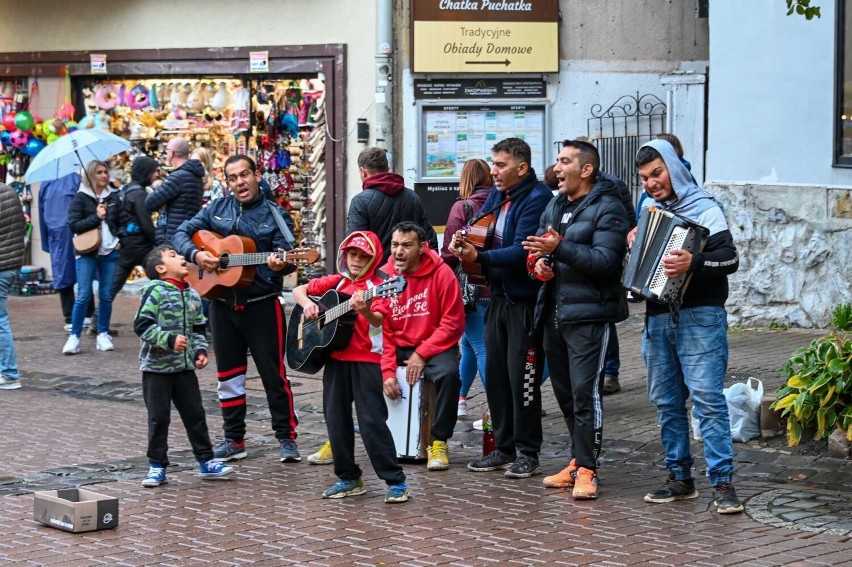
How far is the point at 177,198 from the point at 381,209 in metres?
4.48

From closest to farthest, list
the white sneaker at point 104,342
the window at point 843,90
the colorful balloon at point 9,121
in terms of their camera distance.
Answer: the window at point 843,90
the white sneaker at point 104,342
the colorful balloon at point 9,121

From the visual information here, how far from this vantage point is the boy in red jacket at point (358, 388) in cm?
786

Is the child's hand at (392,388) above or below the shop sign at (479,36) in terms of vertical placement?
below

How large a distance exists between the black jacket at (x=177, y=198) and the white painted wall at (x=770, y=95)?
5.18 metres

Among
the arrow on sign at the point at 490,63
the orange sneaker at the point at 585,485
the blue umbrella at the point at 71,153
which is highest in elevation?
the arrow on sign at the point at 490,63

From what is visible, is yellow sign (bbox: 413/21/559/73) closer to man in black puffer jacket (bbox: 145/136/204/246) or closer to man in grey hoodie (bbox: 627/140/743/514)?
man in black puffer jacket (bbox: 145/136/204/246)

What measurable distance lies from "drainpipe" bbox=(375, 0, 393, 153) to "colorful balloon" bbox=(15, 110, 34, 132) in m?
5.73

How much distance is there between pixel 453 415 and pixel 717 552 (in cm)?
245

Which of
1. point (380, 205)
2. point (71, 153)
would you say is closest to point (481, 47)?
point (71, 153)

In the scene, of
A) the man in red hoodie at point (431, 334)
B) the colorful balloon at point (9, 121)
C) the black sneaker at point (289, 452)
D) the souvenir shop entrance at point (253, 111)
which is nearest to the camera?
the man in red hoodie at point (431, 334)

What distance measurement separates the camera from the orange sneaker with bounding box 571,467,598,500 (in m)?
7.80

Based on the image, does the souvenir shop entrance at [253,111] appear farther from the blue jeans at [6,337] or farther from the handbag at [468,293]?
the handbag at [468,293]

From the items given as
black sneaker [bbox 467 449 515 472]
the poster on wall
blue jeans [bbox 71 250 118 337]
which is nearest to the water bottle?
black sneaker [bbox 467 449 515 472]

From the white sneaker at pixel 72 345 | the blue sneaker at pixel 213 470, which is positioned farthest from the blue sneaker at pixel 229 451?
the white sneaker at pixel 72 345
